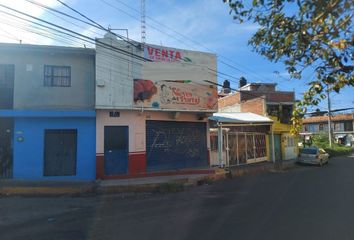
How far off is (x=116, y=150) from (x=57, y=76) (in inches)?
180

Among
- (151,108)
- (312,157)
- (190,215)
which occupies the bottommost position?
(190,215)

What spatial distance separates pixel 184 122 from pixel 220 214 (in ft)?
39.7

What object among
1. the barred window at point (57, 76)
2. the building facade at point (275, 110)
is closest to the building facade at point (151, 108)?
the barred window at point (57, 76)

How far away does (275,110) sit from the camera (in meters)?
32.4

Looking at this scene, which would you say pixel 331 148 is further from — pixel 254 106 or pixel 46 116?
pixel 46 116

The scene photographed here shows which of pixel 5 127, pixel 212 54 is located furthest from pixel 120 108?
pixel 212 54

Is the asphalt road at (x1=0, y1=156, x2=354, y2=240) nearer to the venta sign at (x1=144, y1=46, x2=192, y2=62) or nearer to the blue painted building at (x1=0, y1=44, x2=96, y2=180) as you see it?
the blue painted building at (x1=0, y1=44, x2=96, y2=180)

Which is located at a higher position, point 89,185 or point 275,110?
point 275,110

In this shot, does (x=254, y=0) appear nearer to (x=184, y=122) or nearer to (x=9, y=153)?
(x=9, y=153)

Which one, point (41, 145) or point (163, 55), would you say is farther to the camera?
point (163, 55)

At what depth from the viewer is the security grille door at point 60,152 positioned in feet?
58.0

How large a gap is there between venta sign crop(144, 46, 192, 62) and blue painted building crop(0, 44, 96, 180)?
311 cm

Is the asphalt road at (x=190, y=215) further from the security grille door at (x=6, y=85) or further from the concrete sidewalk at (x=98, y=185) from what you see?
the security grille door at (x=6, y=85)

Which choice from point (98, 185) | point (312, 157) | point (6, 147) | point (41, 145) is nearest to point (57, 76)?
point (41, 145)
